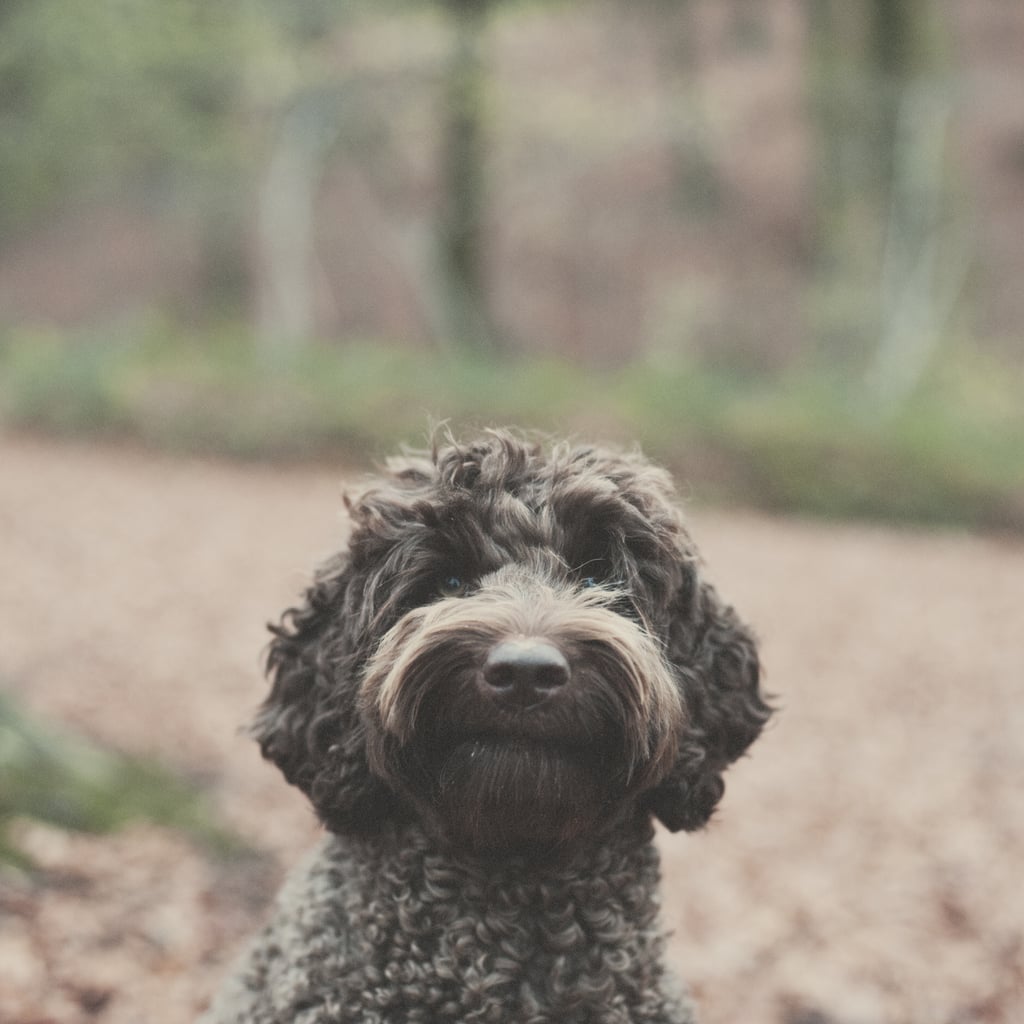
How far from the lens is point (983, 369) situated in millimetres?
18703

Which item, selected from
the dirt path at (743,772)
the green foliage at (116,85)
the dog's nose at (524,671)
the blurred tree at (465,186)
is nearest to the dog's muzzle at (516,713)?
the dog's nose at (524,671)

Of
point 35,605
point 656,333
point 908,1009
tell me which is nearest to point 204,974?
point 908,1009

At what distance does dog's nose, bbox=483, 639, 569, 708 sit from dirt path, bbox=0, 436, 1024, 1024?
934mm

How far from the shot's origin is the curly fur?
280cm

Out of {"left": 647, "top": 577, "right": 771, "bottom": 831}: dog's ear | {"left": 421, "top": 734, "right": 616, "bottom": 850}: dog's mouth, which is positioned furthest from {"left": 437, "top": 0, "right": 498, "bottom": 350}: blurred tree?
{"left": 421, "top": 734, "right": 616, "bottom": 850}: dog's mouth

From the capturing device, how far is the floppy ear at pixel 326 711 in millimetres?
3053

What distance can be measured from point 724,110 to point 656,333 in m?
4.79

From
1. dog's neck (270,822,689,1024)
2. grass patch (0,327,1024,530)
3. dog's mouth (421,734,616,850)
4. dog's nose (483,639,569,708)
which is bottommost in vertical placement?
dog's neck (270,822,689,1024)

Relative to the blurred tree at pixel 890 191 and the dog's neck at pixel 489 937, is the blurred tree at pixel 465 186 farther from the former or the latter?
the dog's neck at pixel 489 937

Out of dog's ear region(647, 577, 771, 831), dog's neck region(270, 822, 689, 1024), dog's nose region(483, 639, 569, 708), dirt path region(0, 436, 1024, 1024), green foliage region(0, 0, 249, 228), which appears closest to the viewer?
dog's nose region(483, 639, 569, 708)

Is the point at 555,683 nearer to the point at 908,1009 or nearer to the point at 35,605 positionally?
the point at 908,1009

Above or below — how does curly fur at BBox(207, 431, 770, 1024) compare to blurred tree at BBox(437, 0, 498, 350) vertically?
below

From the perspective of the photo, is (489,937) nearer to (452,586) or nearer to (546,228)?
(452,586)

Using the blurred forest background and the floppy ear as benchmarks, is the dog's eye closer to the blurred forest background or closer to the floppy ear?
the floppy ear
